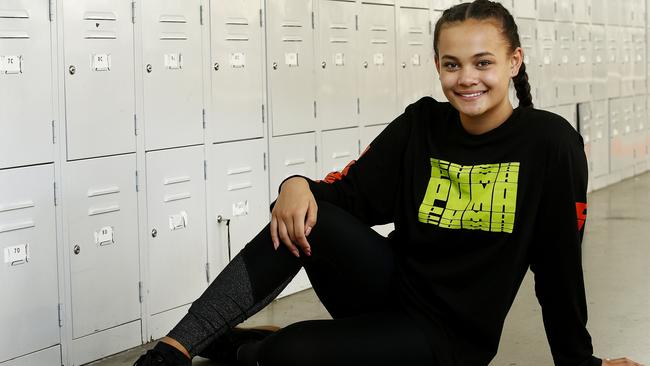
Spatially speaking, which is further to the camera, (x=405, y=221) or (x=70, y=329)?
(x=70, y=329)

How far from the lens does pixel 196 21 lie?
3248mm

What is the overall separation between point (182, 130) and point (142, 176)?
24cm

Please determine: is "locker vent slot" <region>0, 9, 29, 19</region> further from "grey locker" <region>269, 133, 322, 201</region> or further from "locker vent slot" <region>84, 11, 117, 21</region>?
"grey locker" <region>269, 133, 322, 201</region>

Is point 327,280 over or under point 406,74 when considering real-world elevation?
under

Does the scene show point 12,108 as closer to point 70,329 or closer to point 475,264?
point 70,329

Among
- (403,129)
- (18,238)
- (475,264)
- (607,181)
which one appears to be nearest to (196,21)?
(18,238)

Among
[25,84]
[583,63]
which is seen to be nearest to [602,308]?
[25,84]

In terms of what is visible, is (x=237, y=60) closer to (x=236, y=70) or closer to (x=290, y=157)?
(x=236, y=70)

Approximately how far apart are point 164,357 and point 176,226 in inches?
58.0

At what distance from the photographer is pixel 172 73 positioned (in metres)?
3.17

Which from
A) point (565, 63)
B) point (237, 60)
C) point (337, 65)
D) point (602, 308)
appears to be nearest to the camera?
point (602, 308)

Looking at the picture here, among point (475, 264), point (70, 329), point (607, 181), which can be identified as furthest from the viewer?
point (607, 181)

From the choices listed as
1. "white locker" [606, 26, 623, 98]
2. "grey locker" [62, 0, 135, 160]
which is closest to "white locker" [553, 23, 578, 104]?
"white locker" [606, 26, 623, 98]

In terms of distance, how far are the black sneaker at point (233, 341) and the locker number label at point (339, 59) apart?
178cm
